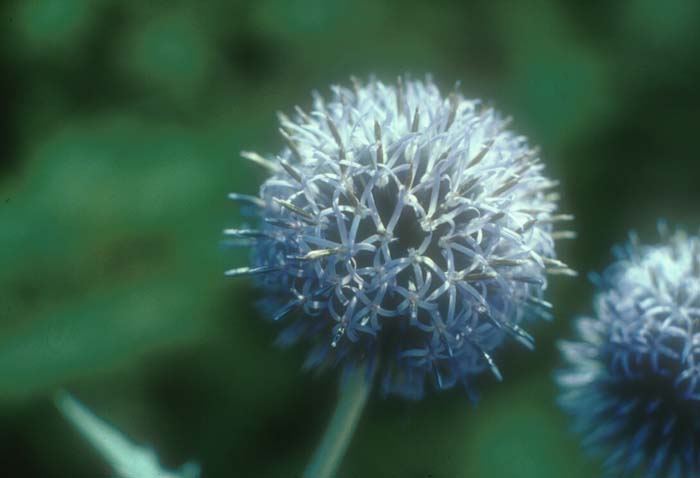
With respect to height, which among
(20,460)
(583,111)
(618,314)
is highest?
(583,111)

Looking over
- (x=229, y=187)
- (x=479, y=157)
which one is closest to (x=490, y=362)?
(x=479, y=157)

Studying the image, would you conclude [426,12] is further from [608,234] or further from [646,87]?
[608,234]

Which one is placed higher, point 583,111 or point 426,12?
point 426,12

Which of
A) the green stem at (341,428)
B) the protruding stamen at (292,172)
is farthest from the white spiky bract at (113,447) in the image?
the protruding stamen at (292,172)

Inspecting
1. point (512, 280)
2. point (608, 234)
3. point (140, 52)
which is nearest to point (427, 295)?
point (512, 280)

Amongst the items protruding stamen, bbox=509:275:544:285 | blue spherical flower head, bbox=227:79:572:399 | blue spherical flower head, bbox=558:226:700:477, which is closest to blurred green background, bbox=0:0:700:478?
blue spherical flower head, bbox=558:226:700:477

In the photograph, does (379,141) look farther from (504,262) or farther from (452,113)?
(504,262)

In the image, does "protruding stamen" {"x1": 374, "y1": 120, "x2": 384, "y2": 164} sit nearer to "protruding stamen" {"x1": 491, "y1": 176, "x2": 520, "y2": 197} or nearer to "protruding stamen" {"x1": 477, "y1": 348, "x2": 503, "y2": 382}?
"protruding stamen" {"x1": 491, "y1": 176, "x2": 520, "y2": 197}
